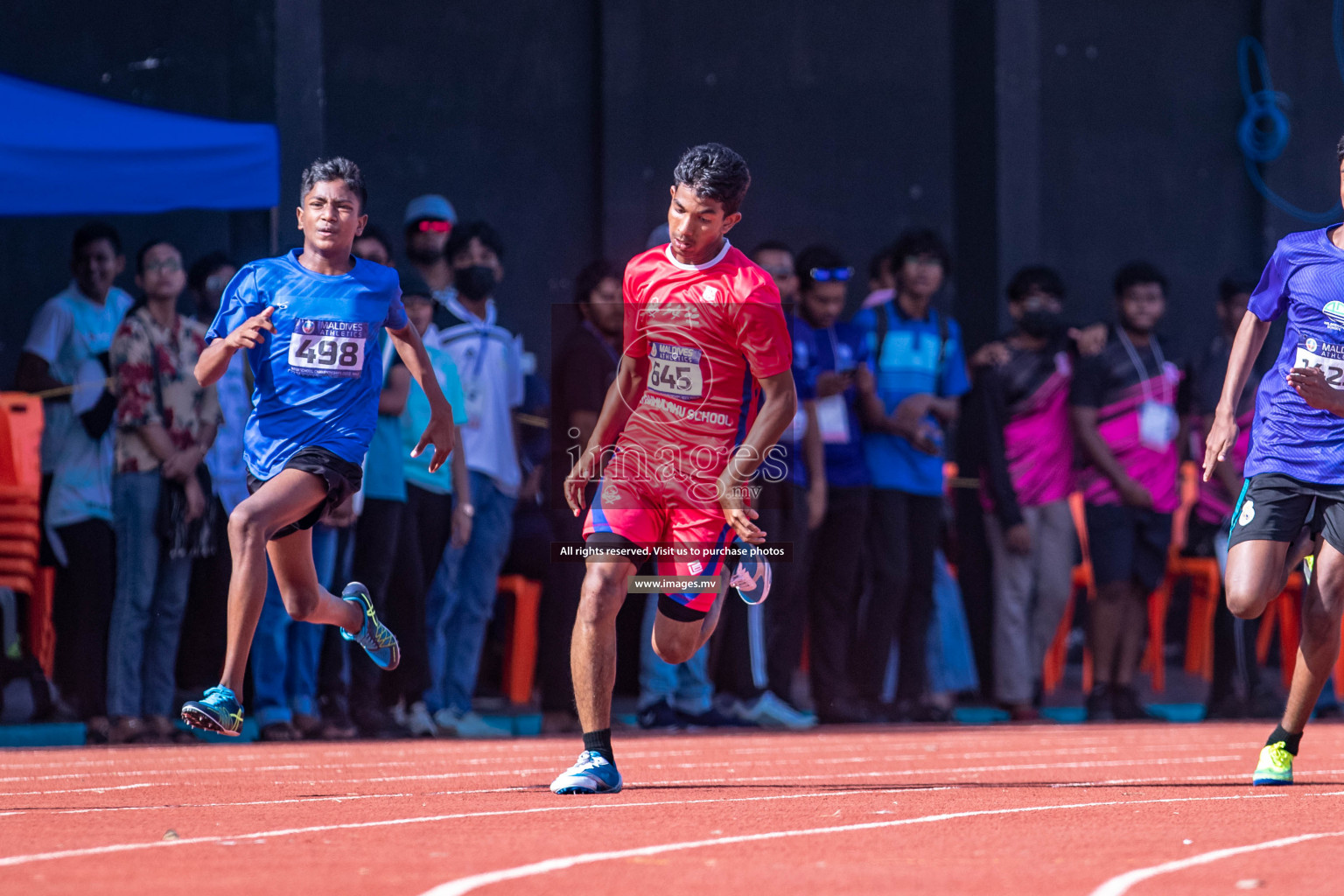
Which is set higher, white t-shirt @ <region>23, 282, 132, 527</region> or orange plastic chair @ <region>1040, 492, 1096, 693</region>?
white t-shirt @ <region>23, 282, 132, 527</region>

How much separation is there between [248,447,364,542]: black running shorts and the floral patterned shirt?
279 centimetres

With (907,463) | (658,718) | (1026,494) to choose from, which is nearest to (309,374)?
(658,718)

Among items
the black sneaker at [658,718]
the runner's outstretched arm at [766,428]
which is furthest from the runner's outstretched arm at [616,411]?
the black sneaker at [658,718]

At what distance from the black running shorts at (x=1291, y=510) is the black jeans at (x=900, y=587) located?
414 centimetres

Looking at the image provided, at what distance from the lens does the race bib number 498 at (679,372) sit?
691cm

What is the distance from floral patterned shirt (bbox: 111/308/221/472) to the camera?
9.88 m

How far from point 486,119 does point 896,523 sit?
4.99 meters

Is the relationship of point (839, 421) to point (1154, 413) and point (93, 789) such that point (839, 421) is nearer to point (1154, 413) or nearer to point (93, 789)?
point (1154, 413)

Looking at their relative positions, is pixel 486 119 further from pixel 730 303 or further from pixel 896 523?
pixel 730 303

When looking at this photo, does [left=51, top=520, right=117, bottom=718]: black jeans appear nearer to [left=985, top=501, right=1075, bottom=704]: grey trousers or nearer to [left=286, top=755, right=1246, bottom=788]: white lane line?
[left=286, top=755, right=1246, bottom=788]: white lane line

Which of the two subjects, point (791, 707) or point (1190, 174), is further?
point (1190, 174)

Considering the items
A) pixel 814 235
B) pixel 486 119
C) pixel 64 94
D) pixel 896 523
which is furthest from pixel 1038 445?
pixel 64 94

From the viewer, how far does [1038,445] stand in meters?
11.9

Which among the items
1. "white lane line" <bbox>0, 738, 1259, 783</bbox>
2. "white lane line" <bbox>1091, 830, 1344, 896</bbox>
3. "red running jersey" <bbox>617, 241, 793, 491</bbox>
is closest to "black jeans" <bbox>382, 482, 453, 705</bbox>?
"white lane line" <bbox>0, 738, 1259, 783</bbox>
